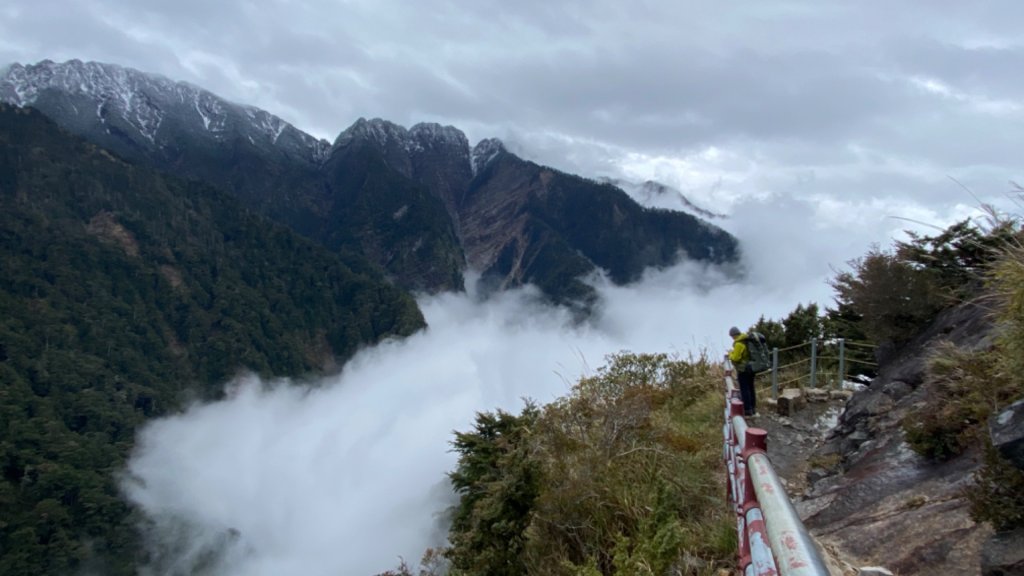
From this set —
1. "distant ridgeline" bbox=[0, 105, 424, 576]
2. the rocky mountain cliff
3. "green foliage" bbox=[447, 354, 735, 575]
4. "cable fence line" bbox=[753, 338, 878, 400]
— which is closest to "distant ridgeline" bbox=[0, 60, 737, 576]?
"distant ridgeline" bbox=[0, 105, 424, 576]

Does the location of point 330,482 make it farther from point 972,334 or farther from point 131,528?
point 972,334

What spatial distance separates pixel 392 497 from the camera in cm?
16000

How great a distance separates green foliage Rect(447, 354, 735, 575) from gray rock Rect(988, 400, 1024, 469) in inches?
60.1

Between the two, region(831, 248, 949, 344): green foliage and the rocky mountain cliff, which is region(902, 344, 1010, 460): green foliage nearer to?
the rocky mountain cliff

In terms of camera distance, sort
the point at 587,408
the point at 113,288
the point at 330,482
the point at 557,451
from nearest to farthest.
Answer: the point at 557,451
the point at 587,408
the point at 113,288
the point at 330,482

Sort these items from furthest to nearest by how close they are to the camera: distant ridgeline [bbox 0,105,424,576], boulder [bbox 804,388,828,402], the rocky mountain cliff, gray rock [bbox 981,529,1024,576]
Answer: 1. distant ridgeline [bbox 0,105,424,576]
2. boulder [bbox 804,388,828,402]
3. the rocky mountain cliff
4. gray rock [bbox 981,529,1024,576]

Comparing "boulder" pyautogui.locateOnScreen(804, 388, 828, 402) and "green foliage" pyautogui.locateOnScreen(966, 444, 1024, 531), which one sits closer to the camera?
"green foliage" pyautogui.locateOnScreen(966, 444, 1024, 531)

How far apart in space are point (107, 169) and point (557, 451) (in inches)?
8224

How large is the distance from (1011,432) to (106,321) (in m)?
169

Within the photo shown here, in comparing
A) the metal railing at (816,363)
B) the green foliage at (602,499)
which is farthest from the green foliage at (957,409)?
the metal railing at (816,363)

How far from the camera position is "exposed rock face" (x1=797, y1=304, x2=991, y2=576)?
3676mm

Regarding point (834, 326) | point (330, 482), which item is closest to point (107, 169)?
point (330, 482)

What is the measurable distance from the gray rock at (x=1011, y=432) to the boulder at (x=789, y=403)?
6.64m

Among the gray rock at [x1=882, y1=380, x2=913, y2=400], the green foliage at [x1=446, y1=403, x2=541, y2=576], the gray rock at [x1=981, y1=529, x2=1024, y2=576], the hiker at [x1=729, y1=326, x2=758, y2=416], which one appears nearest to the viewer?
the gray rock at [x1=981, y1=529, x2=1024, y2=576]
